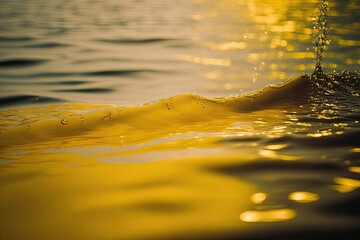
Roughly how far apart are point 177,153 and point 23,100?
9.63ft

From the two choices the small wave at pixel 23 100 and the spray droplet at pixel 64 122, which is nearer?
the spray droplet at pixel 64 122

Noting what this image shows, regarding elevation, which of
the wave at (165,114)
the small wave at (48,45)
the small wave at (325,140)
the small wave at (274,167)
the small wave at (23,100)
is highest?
the small wave at (48,45)

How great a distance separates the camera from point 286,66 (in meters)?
7.11

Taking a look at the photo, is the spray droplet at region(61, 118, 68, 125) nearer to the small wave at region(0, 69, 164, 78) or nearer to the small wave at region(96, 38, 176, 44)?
the small wave at region(0, 69, 164, 78)

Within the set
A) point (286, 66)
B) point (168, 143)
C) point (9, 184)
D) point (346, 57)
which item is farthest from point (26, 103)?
point (346, 57)

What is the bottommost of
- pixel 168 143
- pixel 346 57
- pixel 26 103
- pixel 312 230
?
pixel 312 230

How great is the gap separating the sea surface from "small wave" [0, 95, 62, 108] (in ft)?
0.07

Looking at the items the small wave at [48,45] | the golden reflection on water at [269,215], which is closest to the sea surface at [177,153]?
the golden reflection on water at [269,215]

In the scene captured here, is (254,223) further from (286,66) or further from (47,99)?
(286,66)

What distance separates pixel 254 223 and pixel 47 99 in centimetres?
383

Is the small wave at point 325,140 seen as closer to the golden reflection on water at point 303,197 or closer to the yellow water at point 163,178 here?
the yellow water at point 163,178

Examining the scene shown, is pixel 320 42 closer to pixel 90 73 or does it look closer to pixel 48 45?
pixel 90 73

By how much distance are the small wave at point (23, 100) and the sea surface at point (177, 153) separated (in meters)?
0.02

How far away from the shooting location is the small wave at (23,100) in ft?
15.7
